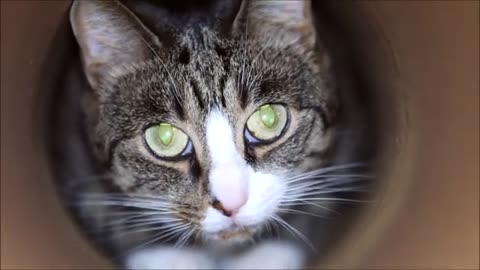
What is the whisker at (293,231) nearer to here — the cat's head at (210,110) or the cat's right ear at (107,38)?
the cat's head at (210,110)

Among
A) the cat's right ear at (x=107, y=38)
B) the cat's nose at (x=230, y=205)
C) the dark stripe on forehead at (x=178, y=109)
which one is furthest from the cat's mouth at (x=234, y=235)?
the cat's right ear at (x=107, y=38)

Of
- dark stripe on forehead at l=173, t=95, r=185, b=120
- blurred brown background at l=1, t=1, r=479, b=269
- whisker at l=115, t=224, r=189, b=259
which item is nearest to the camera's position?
blurred brown background at l=1, t=1, r=479, b=269

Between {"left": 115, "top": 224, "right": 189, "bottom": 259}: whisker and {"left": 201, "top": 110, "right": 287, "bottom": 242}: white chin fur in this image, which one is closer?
{"left": 201, "top": 110, "right": 287, "bottom": 242}: white chin fur

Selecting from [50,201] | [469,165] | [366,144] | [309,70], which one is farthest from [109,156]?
[469,165]

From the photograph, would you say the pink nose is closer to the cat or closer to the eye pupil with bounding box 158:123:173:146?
the cat

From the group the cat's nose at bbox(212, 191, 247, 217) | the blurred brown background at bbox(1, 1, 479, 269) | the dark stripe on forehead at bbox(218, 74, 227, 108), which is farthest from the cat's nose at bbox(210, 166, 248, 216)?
the blurred brown background at bbox(1, 1, 479, 269)

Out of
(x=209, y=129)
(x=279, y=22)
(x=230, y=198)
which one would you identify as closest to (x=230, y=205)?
(x=230, y=198)

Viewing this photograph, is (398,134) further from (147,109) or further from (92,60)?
(92,60)
